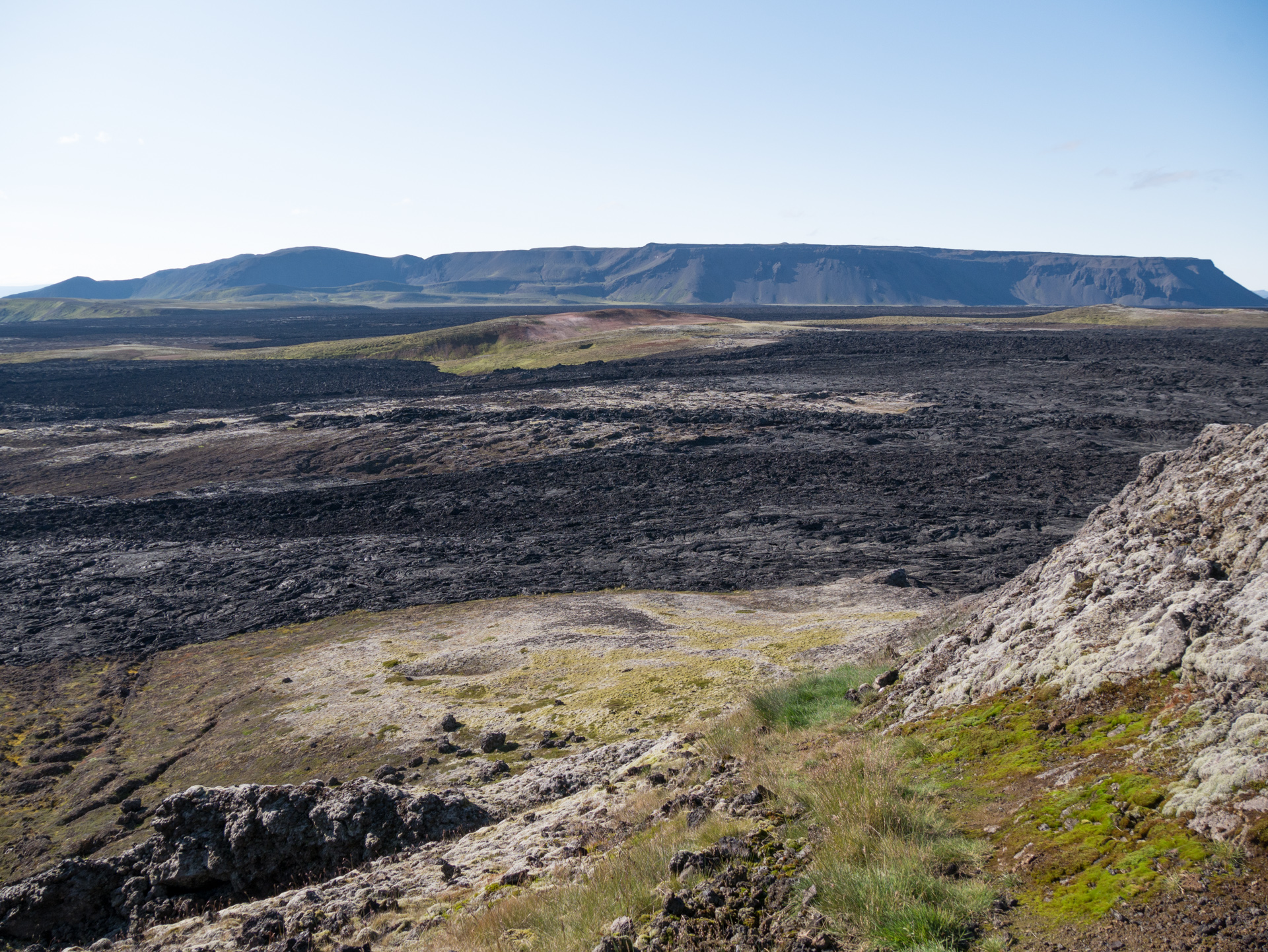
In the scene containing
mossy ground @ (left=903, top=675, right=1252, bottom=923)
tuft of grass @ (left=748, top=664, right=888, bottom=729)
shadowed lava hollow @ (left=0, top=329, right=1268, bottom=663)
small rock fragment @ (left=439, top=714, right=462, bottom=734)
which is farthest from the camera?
shadowed lava hollow @ (left=0, top=329, right=1268, bottom=663)

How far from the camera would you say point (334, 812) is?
28.4 ft

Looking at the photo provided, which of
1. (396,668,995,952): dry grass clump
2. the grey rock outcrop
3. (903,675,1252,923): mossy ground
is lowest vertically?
the grey rock outcrop

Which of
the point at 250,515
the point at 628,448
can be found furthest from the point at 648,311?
the point at 250,515

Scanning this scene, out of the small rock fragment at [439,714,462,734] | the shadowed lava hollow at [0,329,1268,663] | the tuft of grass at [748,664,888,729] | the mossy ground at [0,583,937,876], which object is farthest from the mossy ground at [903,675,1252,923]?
the shadowed lava hollow at [0,329,1268,663]

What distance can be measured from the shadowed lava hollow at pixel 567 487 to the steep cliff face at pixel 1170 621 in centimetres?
1118

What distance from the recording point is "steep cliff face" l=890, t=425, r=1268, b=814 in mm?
4832

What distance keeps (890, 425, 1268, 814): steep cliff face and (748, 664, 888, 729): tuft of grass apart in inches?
29.5

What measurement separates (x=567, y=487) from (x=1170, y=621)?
25.3 metres

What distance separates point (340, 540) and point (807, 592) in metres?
14.6

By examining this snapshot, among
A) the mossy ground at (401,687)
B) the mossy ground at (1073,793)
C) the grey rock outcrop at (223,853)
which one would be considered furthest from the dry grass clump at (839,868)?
the mossy ground at (401,687)

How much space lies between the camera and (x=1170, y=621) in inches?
237

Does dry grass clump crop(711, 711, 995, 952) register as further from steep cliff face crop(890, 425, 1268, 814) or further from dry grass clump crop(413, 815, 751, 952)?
steep cliff face crop(890, 425, 1268, 814)

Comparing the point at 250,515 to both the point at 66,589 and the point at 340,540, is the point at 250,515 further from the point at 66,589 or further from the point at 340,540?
the point at 66,589

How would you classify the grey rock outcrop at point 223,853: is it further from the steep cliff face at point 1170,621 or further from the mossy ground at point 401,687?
the steep cliff face at point 1170,621
